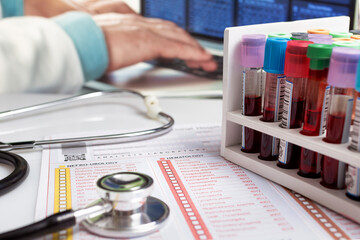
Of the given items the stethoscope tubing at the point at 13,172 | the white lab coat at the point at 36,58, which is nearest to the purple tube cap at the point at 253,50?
the stethoscope tubing at the point at 13,172

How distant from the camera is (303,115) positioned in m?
0.72

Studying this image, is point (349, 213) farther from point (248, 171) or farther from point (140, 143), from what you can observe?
point (140, 143)

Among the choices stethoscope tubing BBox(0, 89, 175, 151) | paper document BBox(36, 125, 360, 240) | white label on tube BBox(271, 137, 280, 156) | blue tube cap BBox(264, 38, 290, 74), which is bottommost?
paper document BBox(36, 125, 360, 240)

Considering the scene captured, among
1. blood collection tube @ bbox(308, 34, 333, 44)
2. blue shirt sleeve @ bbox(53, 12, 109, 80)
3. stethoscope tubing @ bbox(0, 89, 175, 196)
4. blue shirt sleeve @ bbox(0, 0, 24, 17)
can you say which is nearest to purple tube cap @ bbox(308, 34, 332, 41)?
blood collection tube @ bbox(308, 34, 333, 44)

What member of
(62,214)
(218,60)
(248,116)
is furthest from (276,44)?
(218,60)

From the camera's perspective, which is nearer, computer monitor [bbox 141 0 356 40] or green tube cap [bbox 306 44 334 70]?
green tube cap [bbox 306 44 334 70]

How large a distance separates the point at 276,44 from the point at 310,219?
0.26m

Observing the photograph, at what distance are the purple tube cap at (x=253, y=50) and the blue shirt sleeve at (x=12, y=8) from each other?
70 cm

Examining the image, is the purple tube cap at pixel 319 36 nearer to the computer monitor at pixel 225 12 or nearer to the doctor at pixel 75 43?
the computer monitor at pixel 225 12

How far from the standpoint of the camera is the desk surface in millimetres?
815

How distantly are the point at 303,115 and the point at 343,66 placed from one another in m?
0.13

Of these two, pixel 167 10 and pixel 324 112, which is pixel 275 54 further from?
pixel 167 10

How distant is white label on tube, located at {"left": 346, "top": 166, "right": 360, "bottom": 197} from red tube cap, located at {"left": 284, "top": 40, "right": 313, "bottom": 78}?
0.49 ft

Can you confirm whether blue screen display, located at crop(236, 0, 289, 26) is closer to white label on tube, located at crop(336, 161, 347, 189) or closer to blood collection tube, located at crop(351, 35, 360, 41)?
blood collection tube, located at crop(351, 35, 360, 41)
